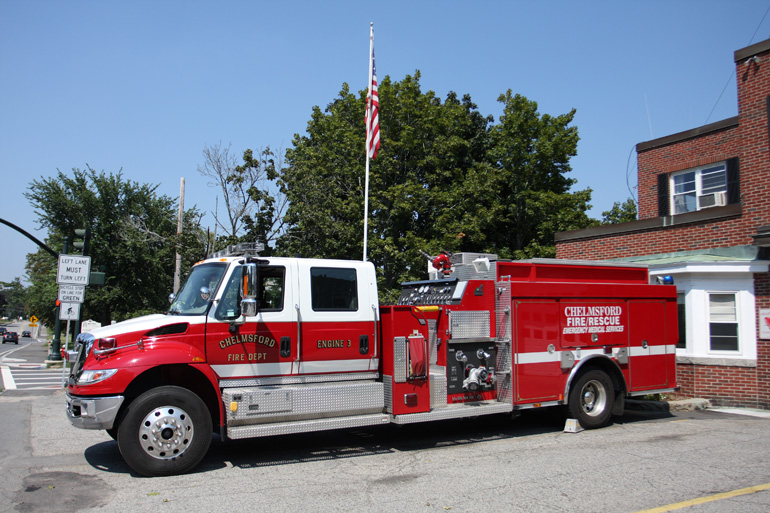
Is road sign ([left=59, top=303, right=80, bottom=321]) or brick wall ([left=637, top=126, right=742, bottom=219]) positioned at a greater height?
brick wall ([left=637, top=126, right=742, bottom=219])

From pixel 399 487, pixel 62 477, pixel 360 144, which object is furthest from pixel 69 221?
pixel 399 487

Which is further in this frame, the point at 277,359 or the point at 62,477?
the point at 277,359

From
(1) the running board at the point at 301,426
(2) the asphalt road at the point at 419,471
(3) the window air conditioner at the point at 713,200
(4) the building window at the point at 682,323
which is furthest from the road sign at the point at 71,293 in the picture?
(3) the window air conditioner at the point at 713,200

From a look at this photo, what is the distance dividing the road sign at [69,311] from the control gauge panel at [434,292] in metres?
10.7

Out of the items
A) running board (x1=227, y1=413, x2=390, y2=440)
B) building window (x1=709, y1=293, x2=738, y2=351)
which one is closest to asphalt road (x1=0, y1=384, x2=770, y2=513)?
running board (x1=227, y1=413, x2=390, y2=440)

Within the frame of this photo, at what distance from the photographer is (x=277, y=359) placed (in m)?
7.49

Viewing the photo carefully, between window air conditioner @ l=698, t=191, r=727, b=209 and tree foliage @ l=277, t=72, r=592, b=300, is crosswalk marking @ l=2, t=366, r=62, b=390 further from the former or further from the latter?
window air conditioner @ l=698, t=191, r=727, b=209

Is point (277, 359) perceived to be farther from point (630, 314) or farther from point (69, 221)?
→ point (69, 221)

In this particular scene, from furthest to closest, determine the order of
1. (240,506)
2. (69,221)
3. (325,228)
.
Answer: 1. (69,221)
2. (325,228)
3. (240,506)

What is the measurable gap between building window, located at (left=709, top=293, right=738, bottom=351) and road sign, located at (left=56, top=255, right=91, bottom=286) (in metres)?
16.1

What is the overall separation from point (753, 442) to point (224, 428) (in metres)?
7.67

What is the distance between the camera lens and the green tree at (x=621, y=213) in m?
49.3

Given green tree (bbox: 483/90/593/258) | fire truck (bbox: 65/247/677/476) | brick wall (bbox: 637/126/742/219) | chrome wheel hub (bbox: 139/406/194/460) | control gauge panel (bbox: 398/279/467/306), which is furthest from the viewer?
green tree (bbox: 483/90/593/258)

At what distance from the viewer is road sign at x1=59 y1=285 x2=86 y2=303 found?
16.2 metres
